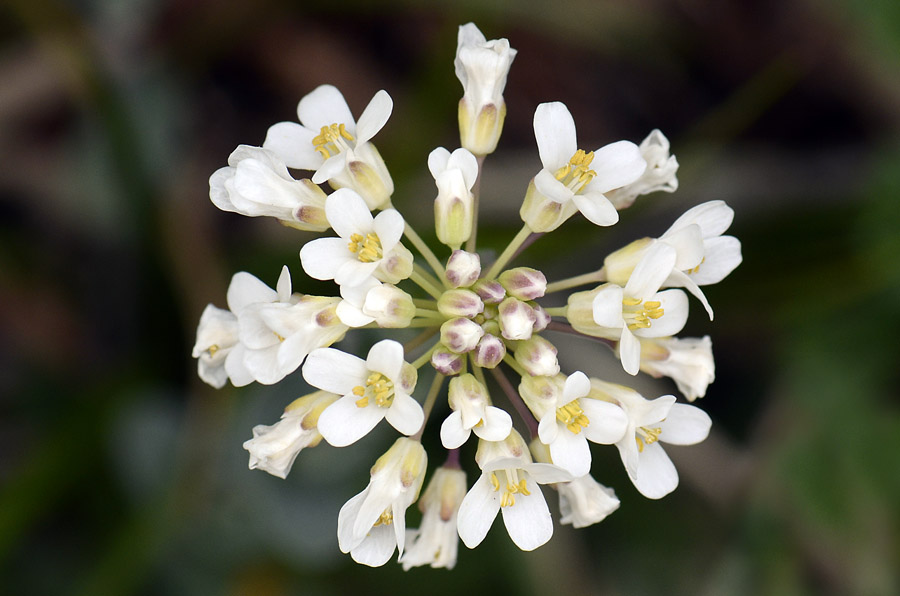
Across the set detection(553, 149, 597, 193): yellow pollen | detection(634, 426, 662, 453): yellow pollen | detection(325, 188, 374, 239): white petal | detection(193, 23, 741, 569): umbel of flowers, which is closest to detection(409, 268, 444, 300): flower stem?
detection(193, 23, 741, 569): umbel of flowers

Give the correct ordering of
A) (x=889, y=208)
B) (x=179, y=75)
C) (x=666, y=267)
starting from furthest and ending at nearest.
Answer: (x=179, y=75) < (x=889, y=208) < (x=666, y=267)

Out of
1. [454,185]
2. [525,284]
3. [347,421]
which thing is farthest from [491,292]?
[347,421]

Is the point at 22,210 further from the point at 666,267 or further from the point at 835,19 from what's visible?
the point at 835,19

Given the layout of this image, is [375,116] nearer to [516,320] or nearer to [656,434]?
[516,320]

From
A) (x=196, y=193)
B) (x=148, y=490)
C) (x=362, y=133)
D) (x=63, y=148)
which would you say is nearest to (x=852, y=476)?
(x=362, y=133)

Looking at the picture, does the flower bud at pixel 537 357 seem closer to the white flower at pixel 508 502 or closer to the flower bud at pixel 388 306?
the white flower at pixel 508 502

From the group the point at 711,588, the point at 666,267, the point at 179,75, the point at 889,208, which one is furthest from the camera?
the point at 179,75

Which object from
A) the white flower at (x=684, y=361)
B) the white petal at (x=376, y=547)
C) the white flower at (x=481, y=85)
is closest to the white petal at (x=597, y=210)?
the white flower at (x=481, y=85)
